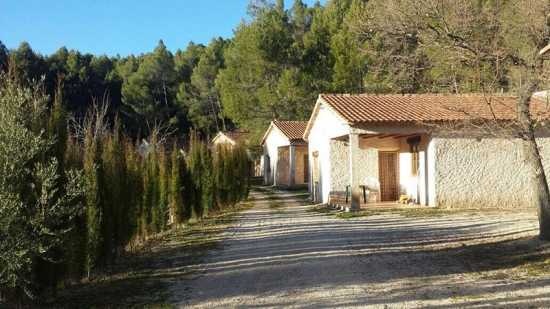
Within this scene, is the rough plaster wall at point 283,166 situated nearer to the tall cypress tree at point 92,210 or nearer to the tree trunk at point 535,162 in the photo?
the tree trunk at point 535,162

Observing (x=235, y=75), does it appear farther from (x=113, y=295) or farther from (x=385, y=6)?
(x=113, y=295)

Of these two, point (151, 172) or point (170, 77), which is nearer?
point (151, 172)

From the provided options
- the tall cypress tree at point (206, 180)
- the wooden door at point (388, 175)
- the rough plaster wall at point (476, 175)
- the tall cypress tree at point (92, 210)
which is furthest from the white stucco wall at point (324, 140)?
the tall cypress tree at point (92, 210)

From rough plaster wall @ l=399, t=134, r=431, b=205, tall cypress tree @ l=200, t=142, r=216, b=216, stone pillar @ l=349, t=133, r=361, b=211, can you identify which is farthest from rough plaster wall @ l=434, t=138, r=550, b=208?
tall cypress tree @ l=200, t=142, r=216, b=216

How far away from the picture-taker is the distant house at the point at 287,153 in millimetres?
30891

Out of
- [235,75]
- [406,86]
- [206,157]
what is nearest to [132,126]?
[235,75]

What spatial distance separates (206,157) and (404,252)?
8999mm

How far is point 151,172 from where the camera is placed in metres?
12.6

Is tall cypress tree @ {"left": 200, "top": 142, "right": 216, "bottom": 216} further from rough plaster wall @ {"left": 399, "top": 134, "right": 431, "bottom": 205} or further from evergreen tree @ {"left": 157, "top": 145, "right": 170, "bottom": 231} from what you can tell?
rough plaster wall @ {"left": 399, "top": 134, "right": 431, "bottom": 205}

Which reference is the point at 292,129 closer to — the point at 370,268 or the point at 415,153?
the point at 415,153

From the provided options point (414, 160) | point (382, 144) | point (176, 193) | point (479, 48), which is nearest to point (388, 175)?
point (382, 144)

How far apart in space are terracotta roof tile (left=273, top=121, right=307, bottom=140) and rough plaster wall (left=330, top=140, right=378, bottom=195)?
9964 millimetres

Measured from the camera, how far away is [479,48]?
360 inches

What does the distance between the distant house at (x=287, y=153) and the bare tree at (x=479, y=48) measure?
20.3m
